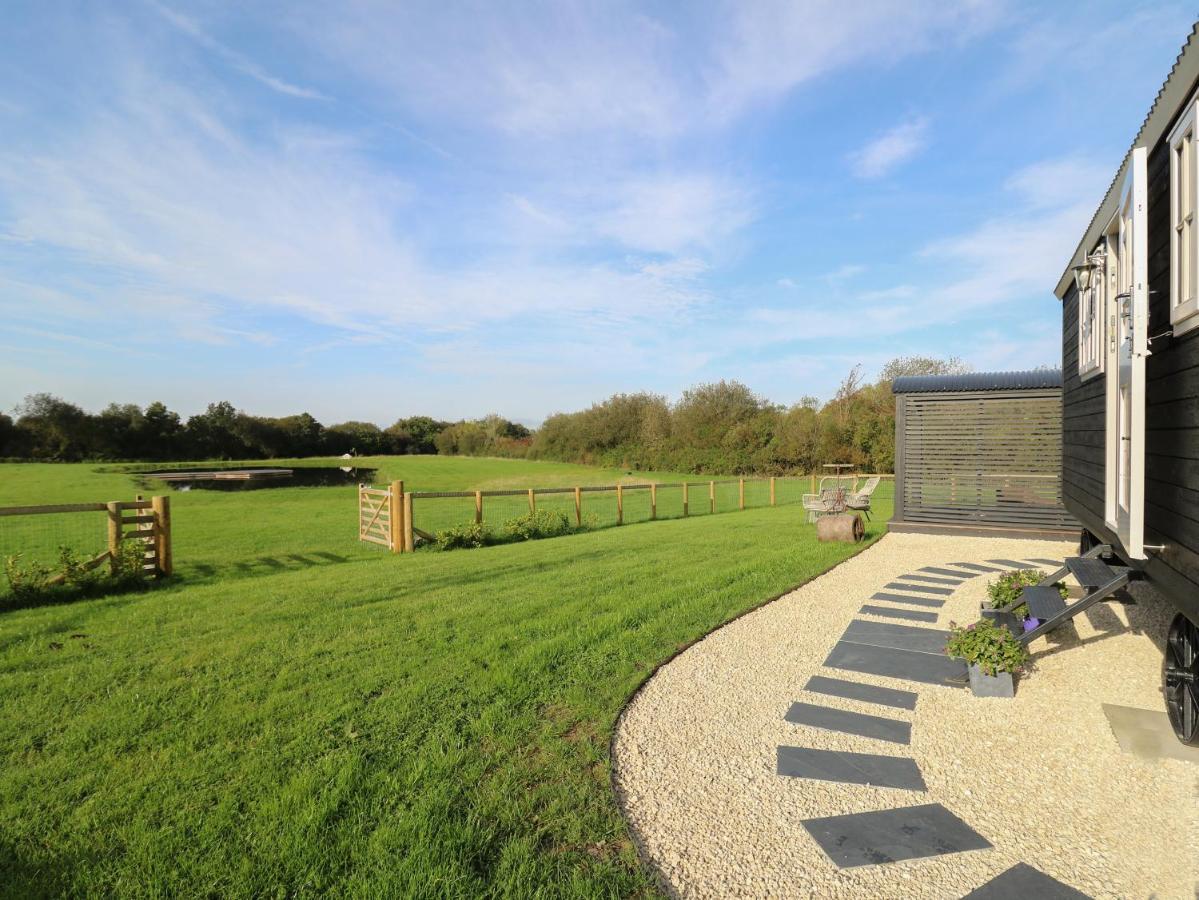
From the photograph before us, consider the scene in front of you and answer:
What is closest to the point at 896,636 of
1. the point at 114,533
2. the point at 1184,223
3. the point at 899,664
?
the point at 899,664

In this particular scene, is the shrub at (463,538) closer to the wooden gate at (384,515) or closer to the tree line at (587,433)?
the wooden gate at (384,515)

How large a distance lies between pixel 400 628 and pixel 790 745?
310 centimetres

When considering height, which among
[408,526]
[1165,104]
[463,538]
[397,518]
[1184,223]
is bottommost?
[463,538]

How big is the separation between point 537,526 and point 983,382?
26.7 ft

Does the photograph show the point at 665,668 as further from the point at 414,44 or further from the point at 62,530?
the point at 62,530

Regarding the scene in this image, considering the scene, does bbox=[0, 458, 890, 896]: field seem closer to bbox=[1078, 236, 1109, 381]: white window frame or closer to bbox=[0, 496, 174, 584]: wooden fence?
bbox=[0, 496, 174, 584]: wooden fence

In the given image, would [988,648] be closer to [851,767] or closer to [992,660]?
[992,660]

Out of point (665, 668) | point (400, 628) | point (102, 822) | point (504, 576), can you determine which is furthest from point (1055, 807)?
point (504, 576)

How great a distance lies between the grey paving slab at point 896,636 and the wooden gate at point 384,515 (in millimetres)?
7432

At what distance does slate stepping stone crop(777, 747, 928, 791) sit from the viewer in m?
2.60

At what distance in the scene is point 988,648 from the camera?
3.58 metres

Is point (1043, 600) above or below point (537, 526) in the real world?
above

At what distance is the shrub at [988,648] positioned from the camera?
355 centimetres

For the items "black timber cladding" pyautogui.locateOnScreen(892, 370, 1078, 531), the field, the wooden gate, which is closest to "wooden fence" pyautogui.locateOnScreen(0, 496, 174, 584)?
the field
